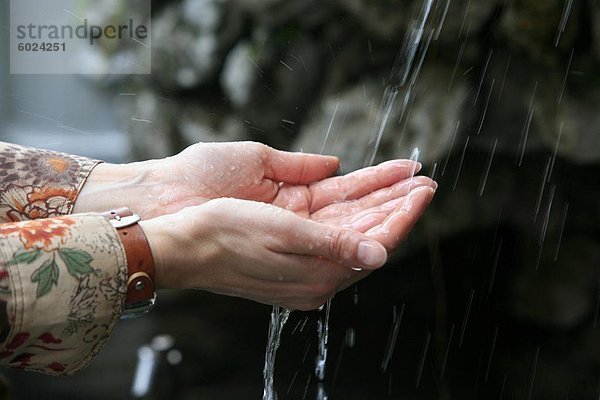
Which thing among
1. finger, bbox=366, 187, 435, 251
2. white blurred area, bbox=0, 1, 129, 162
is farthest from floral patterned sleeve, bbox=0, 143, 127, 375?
white blurred area, bbox=0, 1, 129, 162

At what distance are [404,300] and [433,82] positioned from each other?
0.73 metres

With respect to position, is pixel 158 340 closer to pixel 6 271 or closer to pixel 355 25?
pixel 355 25

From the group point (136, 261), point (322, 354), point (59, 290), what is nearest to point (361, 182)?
point (136, 261)

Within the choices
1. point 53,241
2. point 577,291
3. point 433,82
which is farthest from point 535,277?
point 53,241

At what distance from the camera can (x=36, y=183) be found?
142 cm

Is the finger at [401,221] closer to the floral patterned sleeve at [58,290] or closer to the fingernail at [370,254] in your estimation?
the fingernail at [370,254]

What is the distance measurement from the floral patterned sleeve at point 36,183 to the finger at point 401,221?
0.60 m

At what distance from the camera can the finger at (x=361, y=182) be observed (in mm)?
1466

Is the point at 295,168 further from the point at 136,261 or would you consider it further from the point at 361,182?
the point at 136,261

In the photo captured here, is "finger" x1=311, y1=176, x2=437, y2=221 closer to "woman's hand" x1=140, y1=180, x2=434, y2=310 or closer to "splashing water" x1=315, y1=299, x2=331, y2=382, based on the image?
"woman's hand" x1=140, y1=180, x2=434, y2=310

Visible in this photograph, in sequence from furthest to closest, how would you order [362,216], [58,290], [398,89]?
[398,89] → [362,216] → [58,290]

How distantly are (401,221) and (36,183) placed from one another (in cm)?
68

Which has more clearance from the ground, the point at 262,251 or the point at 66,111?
the point at 262,251

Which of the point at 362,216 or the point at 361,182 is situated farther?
the point at 361,182
